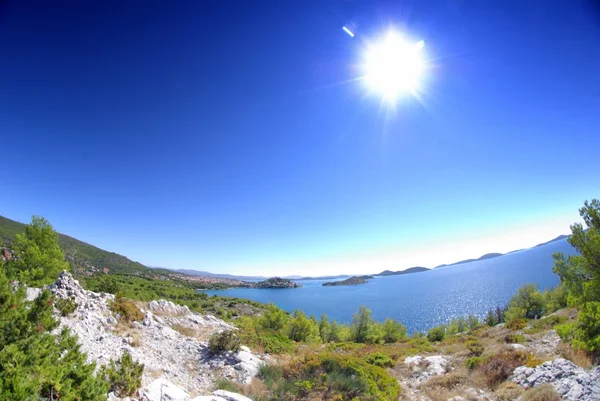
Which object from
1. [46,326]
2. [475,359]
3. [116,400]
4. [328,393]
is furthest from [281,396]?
[475,359]

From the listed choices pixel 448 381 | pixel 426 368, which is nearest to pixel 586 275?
pixel 448 381

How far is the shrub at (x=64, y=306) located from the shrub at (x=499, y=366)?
18.7 meters

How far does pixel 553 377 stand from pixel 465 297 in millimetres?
120372

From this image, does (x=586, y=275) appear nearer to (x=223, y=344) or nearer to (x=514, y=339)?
(x=514, y=339)

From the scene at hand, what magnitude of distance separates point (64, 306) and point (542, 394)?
743 inches

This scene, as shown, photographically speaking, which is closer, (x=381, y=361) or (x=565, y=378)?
(x=565, y=378)

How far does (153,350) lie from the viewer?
11250 millimetres

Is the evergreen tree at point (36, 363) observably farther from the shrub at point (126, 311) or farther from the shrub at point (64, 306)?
the shrub at point (126, 311)

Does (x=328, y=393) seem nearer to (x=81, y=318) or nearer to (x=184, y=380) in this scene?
(x=184, y=380)

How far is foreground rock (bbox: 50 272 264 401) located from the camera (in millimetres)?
8875

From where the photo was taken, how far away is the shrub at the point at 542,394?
8.25m

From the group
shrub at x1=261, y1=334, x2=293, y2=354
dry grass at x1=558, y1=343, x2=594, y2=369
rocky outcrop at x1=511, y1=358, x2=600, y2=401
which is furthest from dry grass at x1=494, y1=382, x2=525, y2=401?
shrub at x1=261, y1=334, x2=293, y2=354

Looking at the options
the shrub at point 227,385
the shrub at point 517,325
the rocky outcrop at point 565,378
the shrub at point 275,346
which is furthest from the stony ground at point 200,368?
the shrub at point 517,325

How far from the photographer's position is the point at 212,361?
1134 centimetres
